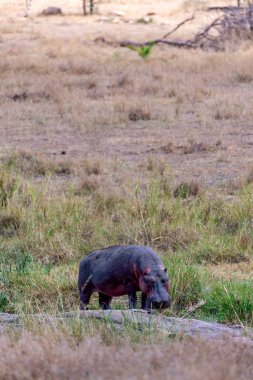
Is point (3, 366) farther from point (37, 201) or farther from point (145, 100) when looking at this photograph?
point (145, 100)

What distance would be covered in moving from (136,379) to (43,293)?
3485 mm

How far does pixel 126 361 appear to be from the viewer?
3400 millimetres

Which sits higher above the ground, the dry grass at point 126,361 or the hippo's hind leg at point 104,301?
the dry grass at point 126,361

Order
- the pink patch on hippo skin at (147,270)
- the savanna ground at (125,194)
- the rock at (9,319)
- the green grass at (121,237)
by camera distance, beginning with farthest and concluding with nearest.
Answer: the green grass at (121,237), the pink patch on hippo skin at (147,270), the rock at (9,319), the savanna ground at (125,194)

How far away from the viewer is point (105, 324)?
4.75 meters

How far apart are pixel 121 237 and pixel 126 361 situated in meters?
4.79

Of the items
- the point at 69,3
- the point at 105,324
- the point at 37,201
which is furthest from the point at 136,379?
the point at 69,3

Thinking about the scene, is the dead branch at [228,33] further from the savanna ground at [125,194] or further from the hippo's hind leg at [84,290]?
the hippo's hind leg at [84,290]

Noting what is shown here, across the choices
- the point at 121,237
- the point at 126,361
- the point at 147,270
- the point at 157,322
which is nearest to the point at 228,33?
the point at 121,237

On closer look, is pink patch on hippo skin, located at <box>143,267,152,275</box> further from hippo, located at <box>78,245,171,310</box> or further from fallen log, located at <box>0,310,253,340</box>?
fallen log, located at <box>0,310,253,340</box>

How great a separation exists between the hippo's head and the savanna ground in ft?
1.78

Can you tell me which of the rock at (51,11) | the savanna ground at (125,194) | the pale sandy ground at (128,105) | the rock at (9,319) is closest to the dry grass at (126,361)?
the savanna ground at (125,194)

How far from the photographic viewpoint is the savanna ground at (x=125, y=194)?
3730 mm

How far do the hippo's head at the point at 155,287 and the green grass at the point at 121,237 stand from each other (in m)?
0.51
